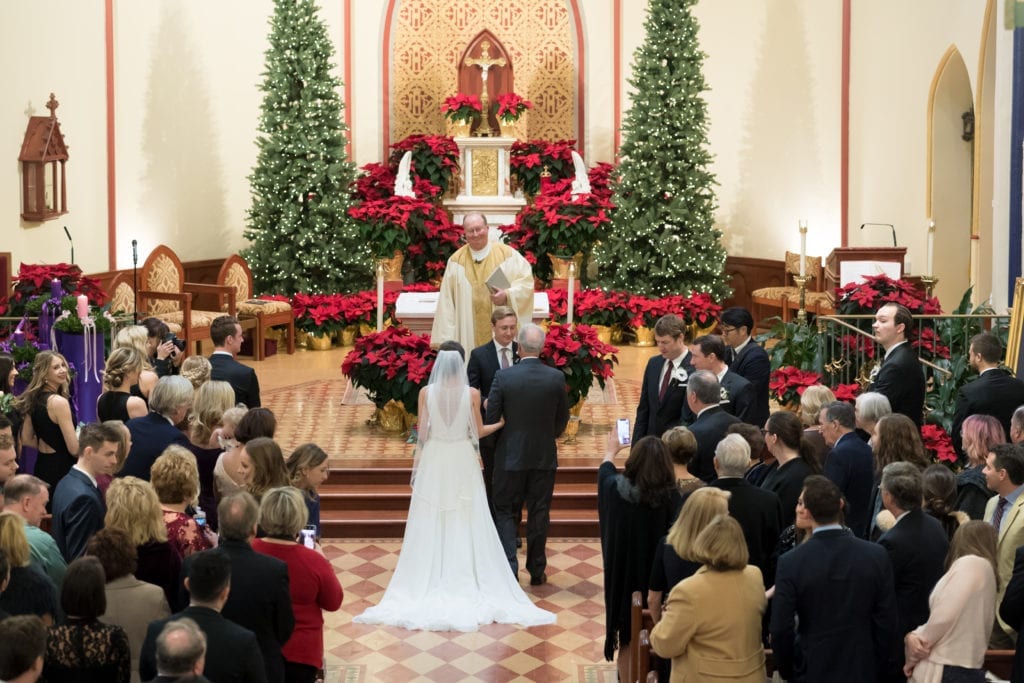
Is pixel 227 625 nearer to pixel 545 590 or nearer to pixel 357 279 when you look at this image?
pixel 545 590

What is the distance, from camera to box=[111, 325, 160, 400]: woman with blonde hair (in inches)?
312

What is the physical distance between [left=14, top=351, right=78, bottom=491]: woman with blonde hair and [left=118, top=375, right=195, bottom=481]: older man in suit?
1.50 feet

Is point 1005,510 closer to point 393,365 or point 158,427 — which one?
point 158,427

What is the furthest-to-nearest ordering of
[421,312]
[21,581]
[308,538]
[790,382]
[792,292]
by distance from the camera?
A: 1. [792,292]
2. [421,312]
3. [790,382]
4. [308,538]
5. [21,581]

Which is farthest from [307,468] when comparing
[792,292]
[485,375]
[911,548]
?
[792,292]

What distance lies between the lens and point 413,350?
35.8 ft

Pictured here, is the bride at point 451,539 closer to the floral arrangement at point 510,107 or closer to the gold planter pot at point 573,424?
the gold planter pot at point 573,424

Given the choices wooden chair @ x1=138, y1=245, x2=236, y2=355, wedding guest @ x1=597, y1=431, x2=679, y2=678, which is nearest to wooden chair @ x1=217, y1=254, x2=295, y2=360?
wooden chair @ x1=138, y1=245, x2=236, y2=355

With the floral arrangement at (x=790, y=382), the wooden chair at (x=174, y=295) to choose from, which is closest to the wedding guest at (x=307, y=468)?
the floral arrangement at (x=790, y=382)

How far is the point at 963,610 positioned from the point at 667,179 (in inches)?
453

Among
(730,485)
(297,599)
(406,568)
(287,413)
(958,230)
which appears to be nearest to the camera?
(297,599)

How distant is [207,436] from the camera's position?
6.90 m

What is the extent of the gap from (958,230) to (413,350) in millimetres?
7014

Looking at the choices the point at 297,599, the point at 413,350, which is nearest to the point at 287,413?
the point at 413,350
